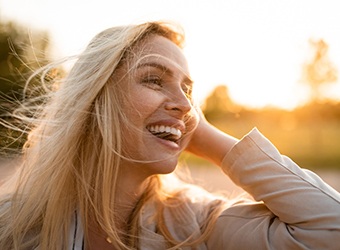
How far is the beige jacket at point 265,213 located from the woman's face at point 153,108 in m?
→ 0.33

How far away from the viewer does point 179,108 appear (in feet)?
7.19

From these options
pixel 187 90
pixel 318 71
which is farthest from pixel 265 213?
pixel 318 71

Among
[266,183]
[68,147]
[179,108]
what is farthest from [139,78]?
[266,183]

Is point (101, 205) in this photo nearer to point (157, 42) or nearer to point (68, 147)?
point (68, 147)

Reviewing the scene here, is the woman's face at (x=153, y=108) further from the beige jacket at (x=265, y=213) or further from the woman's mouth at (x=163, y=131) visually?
the beige jacket at (x=265, y=213)

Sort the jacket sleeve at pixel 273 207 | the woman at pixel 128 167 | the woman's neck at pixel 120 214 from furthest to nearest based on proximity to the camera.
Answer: the woman's neck at pixel 120 214 → the woman at pixel 128 167 → the jacket sleeve at pixel 273 207

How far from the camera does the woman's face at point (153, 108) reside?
214 cm

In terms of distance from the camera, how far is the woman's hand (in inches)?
94.0

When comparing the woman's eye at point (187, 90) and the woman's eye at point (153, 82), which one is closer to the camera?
the woman's eye at point (153, 82)

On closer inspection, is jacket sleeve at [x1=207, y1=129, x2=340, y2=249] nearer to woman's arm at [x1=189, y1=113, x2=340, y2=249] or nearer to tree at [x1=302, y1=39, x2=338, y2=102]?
woman's arm at [x1=189, y1=113, x2=340, y2=249]

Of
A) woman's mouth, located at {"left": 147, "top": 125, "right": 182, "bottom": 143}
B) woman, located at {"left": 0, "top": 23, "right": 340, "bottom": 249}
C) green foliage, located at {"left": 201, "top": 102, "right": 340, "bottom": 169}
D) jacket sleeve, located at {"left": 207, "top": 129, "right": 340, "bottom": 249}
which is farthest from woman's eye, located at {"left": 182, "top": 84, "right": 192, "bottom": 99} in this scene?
green foliage, located at {"left": 201, "top": 102, "right": 340, "bottom": 169}

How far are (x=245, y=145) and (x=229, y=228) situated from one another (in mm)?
402

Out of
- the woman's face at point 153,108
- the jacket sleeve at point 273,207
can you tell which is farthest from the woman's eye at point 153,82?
the jacket sleeve at point 273,207

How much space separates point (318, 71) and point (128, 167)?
1596 cm
